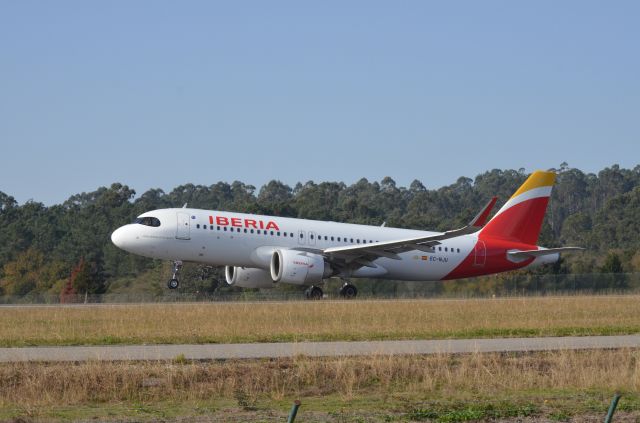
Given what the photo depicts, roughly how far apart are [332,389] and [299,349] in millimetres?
3991

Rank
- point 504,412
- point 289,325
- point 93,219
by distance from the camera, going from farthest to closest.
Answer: point 93,219, point 289,325, point 504,412

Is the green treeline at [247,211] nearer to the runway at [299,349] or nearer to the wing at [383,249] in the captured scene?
the wing at [383,249]

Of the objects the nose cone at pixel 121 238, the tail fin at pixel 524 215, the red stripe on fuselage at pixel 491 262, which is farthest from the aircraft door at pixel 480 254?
the nose cone at pixel 121 238

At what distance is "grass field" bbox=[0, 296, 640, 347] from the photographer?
86.5ft

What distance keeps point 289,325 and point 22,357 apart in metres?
10.6

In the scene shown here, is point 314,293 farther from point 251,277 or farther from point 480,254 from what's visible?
point 480,254

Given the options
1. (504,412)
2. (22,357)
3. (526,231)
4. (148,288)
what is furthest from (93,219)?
(504,412)

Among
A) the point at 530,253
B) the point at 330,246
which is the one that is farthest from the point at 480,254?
the point at 330,246

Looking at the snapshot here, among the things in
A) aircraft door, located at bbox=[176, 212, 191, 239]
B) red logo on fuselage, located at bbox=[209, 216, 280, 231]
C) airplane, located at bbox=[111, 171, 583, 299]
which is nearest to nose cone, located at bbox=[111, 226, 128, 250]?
airplane, located at bbox=[111, 171, 583, 299]

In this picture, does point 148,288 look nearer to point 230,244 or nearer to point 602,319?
point 230,244

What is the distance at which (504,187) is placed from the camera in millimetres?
193750

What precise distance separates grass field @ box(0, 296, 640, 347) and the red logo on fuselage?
5719 millimetres

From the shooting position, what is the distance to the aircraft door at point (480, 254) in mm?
51500

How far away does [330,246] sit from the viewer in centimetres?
4872
